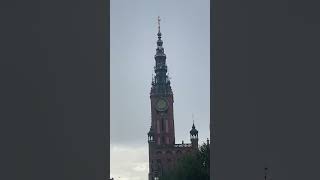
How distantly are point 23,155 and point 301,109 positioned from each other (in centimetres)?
411

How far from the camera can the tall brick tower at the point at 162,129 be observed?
101m

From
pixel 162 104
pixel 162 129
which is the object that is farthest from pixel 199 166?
pixel 162 104

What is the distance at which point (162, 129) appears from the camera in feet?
349

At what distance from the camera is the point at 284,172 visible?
25.6 feet

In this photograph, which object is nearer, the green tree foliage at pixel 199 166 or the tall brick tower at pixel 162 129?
the green tree foliage at pixel 199 166

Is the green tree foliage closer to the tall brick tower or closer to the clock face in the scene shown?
the tall brick tower

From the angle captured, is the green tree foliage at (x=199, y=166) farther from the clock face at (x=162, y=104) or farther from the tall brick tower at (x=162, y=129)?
the clock face at (x=162, y=104)

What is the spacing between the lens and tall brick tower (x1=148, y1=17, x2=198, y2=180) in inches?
Result: 3974

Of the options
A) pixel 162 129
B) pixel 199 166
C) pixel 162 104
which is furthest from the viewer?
pixel 162 104

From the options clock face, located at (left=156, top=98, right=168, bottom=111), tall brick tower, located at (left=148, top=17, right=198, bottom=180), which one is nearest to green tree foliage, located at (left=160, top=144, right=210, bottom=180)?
tall brick tower, located at (left=148, top=17, right=198, bottom=180)

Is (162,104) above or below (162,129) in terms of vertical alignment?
above

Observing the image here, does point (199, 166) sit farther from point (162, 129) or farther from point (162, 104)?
point (162, 104)

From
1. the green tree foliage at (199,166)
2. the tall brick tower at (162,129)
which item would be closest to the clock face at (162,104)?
the tall brick tower at (162,129)

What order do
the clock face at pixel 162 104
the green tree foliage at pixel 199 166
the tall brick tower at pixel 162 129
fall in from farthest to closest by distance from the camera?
the clock face at pixel 162 104, the tall brick tower at pixel 162 129, the green tree foliage at pixel 199 166
